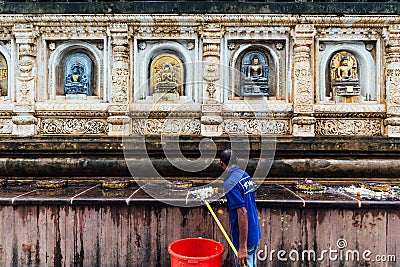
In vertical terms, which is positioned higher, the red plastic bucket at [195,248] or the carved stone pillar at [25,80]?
the carved stone pillar at [25,80]

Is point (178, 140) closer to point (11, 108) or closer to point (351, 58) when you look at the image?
point (11, 108)

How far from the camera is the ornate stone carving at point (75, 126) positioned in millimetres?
7641

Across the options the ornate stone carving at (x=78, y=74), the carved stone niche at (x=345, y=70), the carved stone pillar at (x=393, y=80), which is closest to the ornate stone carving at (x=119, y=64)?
the ornate stone carving at (x=78, y=74)

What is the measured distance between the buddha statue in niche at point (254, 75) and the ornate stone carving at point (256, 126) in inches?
27.3

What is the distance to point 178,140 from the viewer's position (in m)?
7.34

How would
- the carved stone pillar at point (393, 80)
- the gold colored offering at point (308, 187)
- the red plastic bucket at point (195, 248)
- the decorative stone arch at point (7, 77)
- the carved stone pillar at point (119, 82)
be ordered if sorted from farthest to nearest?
1. the decorative stone arch at point (7, 77)
2. the carved stone pillar at point (119, 82)
3. the carved stone pillar at point (393, 80)
4. the gold colored offering at point (308, 187)
5. the red plastic bucket at point (195, 248)

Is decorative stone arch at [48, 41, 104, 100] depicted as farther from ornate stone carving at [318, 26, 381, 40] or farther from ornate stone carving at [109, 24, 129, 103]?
ornate stone carving at [318, 26, 381, 40]

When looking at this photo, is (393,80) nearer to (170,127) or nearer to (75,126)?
(170,127)

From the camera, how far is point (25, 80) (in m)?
7.64

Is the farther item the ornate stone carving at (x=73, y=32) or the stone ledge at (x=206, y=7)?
the ornate stone carving at (x=73, y=32)
